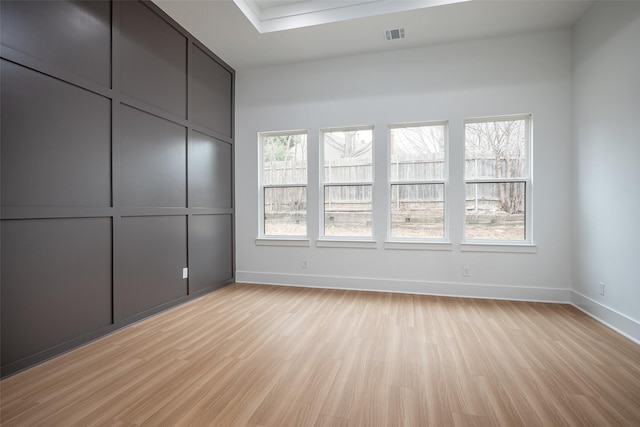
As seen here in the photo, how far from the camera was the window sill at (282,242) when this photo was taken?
452cm

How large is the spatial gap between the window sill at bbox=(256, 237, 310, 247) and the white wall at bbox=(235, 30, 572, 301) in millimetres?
80

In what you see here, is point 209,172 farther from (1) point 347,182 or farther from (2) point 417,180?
(2) point 417,180

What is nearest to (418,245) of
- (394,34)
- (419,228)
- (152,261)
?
(419,228)

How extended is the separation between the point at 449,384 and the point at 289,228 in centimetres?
312

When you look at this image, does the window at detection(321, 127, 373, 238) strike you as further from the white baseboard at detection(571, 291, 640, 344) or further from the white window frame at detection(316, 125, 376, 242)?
the white baseboard at detection(571, 291, 640, 344)

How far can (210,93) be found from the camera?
13.7ft

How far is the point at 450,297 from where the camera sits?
3930mm

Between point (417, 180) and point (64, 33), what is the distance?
3.84 metres


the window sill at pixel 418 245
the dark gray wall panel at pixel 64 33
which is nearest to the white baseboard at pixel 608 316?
the window sill at pixel 418 245

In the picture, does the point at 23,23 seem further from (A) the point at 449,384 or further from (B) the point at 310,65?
(A) the point at 449,384

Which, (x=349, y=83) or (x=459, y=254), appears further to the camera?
(x=349, y=83)

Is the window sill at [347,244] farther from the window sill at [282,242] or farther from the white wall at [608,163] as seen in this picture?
the white wall at [608,163]

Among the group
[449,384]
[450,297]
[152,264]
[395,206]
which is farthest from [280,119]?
[449,384]

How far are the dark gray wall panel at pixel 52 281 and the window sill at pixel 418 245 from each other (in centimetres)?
317
